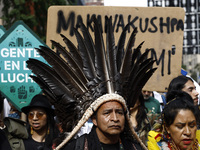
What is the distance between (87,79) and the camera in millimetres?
3270

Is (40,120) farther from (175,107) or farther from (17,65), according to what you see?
(175,107)

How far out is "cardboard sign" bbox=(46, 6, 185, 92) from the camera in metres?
5.40

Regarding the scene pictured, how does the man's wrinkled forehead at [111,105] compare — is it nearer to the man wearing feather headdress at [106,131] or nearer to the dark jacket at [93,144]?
the man wearing feather headdress at [106,131]

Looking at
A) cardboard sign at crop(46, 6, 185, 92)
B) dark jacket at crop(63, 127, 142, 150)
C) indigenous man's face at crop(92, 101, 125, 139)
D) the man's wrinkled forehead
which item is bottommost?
dark jacket at crop(63, 127, 142, 150)

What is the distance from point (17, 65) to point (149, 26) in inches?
81.9

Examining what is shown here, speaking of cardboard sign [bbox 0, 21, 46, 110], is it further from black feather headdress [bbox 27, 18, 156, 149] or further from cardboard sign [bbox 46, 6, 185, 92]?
black feather headdress [bbox 27, 18, 156, 149]

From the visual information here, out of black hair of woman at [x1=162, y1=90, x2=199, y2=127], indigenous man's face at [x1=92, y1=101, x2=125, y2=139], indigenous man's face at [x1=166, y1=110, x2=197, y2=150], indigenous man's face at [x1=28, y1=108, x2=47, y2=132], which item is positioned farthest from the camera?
indigenous man's face at [x1=28, y1=108, x2=47, y2=132]

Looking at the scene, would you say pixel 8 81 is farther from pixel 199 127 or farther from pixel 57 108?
pixel 199 127

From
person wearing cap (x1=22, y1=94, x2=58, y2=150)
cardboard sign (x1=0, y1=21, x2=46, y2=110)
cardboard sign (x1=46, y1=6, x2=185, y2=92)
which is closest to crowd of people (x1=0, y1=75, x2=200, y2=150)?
person wearing cap (x1=22, y1=94, x2=58, y2=150)

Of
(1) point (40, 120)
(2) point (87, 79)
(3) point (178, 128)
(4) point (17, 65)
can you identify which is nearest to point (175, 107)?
(3) point (178, 128)

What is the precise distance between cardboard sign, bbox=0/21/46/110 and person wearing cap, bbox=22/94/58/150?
139 millimetres

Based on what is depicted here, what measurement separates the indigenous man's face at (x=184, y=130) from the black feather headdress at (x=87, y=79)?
37cm

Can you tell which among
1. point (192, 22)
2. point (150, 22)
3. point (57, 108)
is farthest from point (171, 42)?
point (192, 22)

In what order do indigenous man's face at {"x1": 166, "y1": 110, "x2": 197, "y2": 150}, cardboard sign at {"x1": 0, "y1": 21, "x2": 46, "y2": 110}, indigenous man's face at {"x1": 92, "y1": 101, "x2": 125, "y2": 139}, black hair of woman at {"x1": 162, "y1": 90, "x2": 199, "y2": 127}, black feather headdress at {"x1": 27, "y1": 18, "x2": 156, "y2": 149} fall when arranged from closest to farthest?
1. indigenous man's face at {"x1": 92, "y1": 101, "x2": 125, "y2": 139}
2. black feather headdress at {"x1": 27, "y1": 18, "x2": 156, "y2": 149}
3. indigenous man's face at {"x1": 166, "y1": 110, "x2": 197, "y2": 150}
4. black hair of woman at {"x1": 162, "y1": 90, "x2": 199, "y2": 127}
5. cardboard sign at {"x1": 0, "y1": 21, "x2": 46, "y2": 110}
